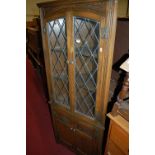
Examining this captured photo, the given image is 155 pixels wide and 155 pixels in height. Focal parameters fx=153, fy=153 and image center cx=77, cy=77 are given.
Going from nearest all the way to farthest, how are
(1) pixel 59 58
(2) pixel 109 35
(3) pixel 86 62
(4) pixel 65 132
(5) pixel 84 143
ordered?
(2) pixel 109 35
(3) pixel 86 62
(1) pixel 59 58
(5) pixel 84 143
(4) pixel 65 132

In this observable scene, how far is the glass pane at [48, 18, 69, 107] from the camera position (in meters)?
1.32

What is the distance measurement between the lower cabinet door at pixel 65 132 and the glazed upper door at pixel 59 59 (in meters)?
0.28

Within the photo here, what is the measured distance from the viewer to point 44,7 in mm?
1291

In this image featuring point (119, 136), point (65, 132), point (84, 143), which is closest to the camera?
point (119, 136)

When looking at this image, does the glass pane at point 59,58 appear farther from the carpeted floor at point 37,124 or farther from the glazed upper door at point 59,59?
the carpeted floor at point 37,124

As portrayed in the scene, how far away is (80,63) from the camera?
132 cm

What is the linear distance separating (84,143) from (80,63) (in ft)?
2.91

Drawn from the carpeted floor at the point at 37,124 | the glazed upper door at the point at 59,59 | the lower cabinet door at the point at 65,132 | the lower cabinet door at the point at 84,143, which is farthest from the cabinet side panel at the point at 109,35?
the carpeted floor at the point at 37,124

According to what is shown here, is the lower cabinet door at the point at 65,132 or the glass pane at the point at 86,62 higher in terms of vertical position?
the glass pane at the point at 86,62

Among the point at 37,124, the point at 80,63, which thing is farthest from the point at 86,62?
the point at 37,124

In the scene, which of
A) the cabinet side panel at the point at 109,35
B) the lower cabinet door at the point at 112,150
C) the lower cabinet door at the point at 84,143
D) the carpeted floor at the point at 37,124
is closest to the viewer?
the cabinet side panel at the point at 109,35

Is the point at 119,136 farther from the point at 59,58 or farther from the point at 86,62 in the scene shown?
the point at 59,58

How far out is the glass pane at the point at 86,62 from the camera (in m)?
1.15
